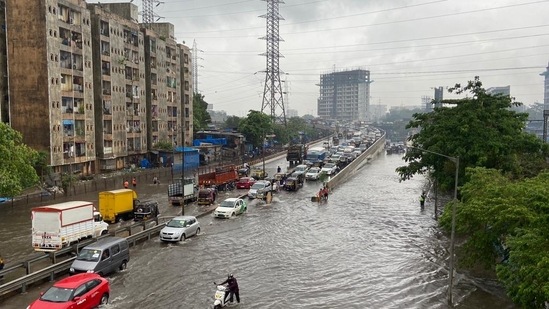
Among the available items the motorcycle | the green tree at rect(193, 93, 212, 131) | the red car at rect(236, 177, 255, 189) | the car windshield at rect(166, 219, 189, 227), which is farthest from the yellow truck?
the green tree at rect(193, 93, 212, 131)

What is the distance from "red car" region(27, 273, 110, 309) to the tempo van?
316cm

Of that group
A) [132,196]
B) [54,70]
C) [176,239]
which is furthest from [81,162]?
[176,239]

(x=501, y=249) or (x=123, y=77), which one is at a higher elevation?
(x=123, y=77)

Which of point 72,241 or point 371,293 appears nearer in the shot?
point 371,293

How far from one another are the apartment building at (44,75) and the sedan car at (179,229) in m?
29.8

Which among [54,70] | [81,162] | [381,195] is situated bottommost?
[381,195]

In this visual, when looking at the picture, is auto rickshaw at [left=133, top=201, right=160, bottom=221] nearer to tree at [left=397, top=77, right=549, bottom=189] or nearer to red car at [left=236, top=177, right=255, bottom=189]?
red car at [left=236, top=177, right=255, bottom=189]

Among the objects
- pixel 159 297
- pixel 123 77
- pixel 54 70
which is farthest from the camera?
A: pixel 123 77

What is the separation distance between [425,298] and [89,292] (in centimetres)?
1394

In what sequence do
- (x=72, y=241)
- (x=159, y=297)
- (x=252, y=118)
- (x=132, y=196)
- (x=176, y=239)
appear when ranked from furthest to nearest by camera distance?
(x=252, y=118), (x=132, y=196), (x=176, y=239), (x=72, y=241), (x=159, y=297)

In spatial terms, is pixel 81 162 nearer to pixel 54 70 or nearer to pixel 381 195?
pixel 54 70

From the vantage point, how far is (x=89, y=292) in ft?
58.0

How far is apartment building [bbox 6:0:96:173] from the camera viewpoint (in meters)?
53.5

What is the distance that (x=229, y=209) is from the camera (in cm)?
3888
